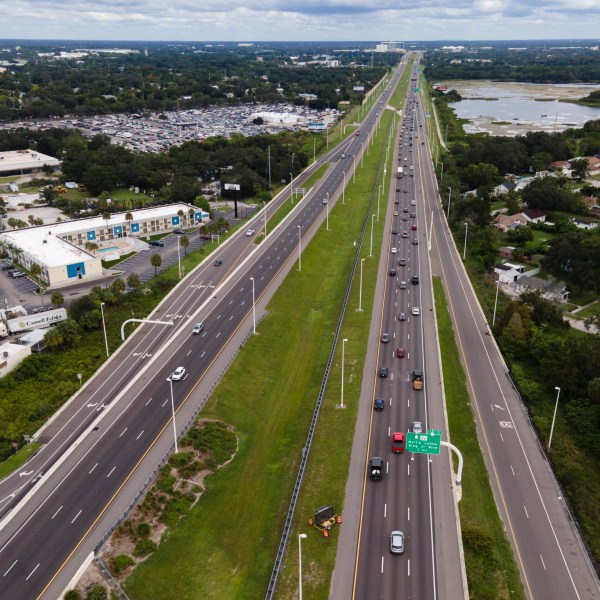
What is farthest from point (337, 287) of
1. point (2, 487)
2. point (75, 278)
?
point (2, 487)

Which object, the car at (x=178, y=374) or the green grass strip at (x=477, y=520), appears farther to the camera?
the car at (x=178, y=374)

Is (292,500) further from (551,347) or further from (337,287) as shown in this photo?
(337,287)

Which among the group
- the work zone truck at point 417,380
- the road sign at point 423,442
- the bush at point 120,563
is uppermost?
the road sign at point 423,442

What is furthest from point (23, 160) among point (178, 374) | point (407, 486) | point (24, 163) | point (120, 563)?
point (407, 486)

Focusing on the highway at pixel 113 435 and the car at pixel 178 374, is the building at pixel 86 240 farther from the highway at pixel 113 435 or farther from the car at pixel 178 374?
the car at pixel 178 374

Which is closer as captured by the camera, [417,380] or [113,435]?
[113,435]

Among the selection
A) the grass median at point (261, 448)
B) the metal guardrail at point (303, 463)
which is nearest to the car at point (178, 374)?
the grass median at point (261, 448)

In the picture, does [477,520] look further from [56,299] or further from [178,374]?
[56,299]
